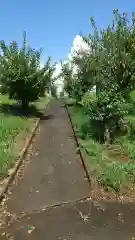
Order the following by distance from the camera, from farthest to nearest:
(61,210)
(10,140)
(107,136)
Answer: (10,140)
(107,136)
(61,210)

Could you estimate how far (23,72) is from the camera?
20.5 meters

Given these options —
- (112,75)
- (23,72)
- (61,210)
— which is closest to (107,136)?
(112,75)

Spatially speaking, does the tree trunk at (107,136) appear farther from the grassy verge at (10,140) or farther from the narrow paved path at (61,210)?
the grassy verge at (10,140)

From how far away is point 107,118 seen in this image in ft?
38.3

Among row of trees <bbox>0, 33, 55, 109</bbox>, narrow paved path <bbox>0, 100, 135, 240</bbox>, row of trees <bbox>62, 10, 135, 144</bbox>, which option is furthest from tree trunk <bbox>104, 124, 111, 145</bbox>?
row of trees <bbox>0, 33, 55, 109</bbox>

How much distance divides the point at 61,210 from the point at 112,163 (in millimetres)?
2722

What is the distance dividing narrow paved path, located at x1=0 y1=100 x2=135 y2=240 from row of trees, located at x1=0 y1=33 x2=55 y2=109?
1128 cm

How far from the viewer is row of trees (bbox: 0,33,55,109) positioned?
2027cm

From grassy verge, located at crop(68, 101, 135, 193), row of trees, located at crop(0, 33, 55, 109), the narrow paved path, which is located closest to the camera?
the narrow paved path

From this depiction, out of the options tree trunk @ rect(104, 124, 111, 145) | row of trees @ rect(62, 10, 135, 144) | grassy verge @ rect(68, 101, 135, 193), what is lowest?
grassy verge @ rect(68, 101, 135, 193)

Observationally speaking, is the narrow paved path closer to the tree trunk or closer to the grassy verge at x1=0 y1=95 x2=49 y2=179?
the grassy verge at x1=0 y1=95 x2=49 y2=179

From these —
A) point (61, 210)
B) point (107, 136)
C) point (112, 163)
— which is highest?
point (107, 136)

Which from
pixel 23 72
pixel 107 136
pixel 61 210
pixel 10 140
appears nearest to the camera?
pixel 61 210

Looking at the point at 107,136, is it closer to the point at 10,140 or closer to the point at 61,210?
the point at 10,140
